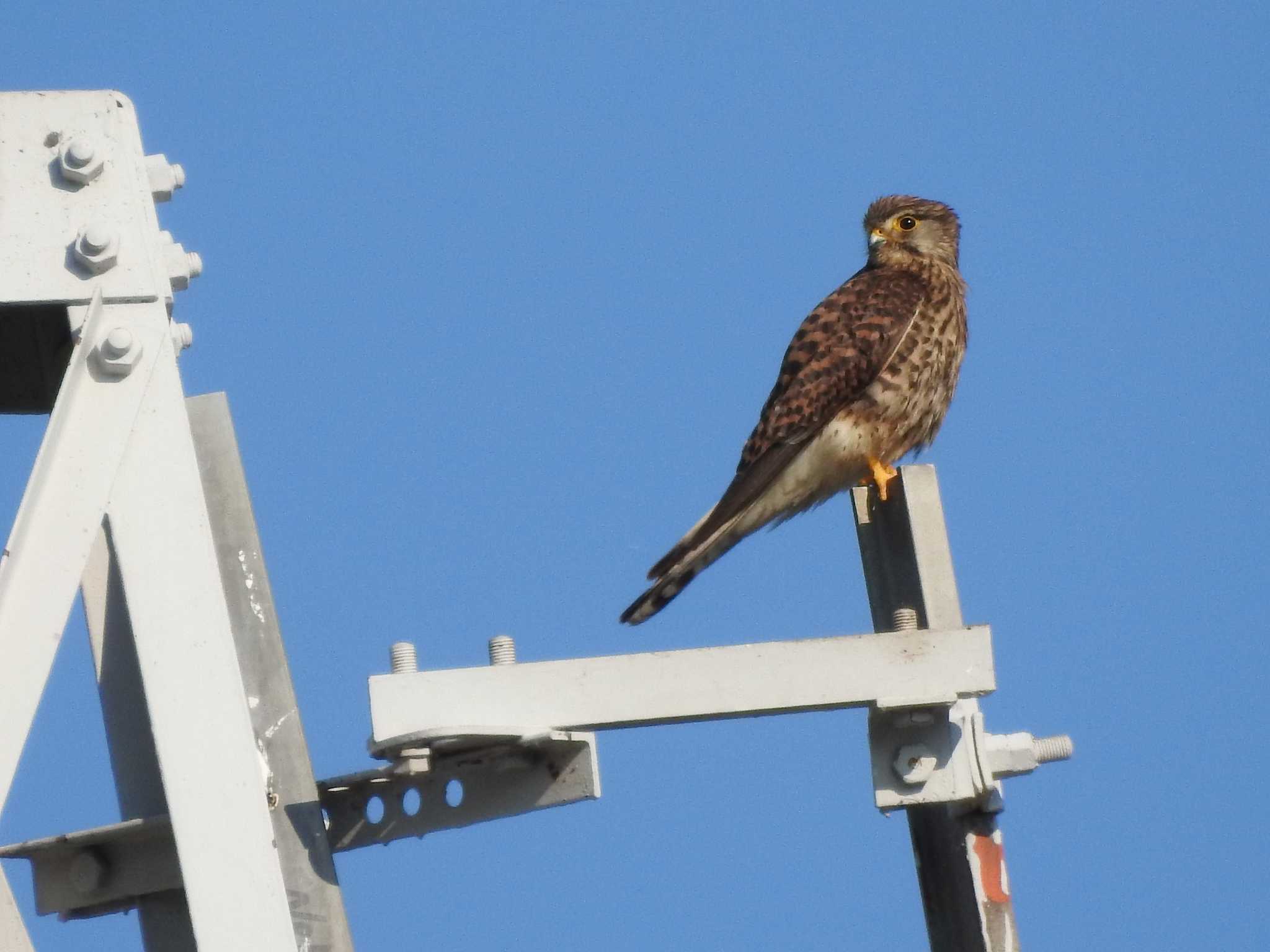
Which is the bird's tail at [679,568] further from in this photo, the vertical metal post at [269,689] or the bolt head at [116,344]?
the bolt head at [116,344]

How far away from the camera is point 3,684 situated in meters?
1.79

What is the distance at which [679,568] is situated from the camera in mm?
3887

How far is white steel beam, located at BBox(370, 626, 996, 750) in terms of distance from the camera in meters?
2.30

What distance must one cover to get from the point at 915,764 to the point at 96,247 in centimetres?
124

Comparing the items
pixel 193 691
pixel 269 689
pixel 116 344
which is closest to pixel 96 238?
pixel 116 344

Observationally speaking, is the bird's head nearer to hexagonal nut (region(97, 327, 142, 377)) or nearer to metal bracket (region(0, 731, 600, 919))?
metal bracket (region(0, 731, 600, 919))

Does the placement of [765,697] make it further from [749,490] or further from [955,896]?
[749,490]

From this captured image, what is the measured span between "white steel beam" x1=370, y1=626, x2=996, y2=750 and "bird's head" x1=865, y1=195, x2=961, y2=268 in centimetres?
321

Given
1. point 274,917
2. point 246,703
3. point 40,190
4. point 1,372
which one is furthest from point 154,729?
point 1,372

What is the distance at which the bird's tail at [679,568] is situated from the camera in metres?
3.80

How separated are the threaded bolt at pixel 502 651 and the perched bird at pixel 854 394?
1.85 metres

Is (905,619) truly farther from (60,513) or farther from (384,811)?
(60,513)

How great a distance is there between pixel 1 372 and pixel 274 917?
38.3 inches

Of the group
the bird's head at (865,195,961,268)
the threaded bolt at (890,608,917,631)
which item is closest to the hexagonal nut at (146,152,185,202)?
the threaded bolt at (890,608,917,631)
